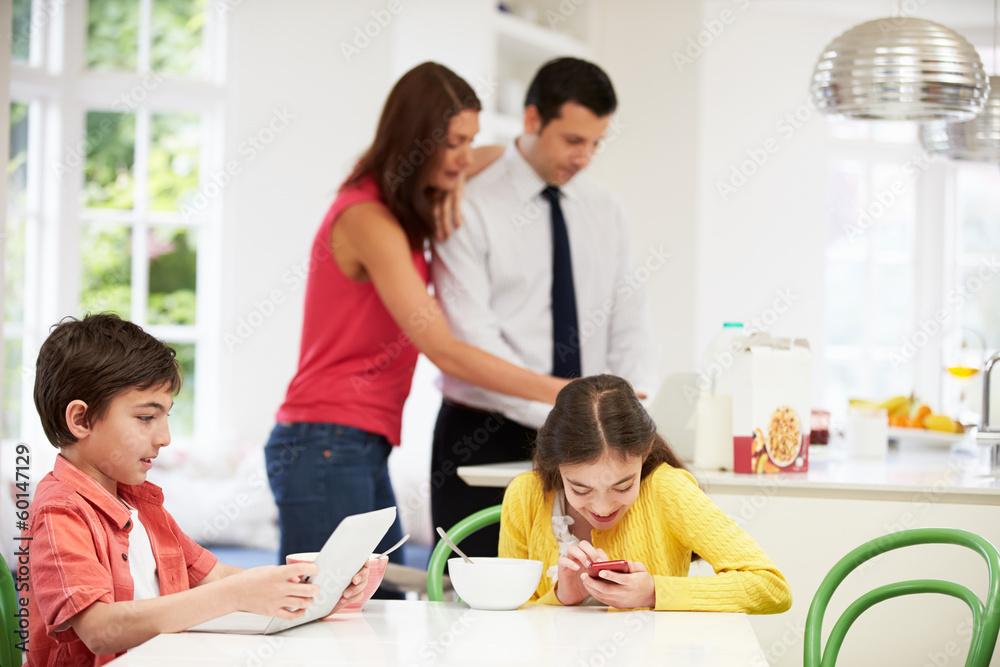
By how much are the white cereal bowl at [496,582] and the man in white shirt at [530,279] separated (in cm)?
83

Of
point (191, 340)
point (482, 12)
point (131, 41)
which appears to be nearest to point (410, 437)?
point (191, 340)

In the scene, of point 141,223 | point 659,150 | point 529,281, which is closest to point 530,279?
point 529,281

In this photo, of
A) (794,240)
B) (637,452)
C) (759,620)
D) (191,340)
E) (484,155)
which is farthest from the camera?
(794,240)

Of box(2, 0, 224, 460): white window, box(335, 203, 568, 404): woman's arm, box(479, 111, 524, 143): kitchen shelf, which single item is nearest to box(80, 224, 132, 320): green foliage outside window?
box(2, 0, 224, 460): white window

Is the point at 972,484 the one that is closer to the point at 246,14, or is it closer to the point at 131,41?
the point at 246,14

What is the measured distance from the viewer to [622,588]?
1.28 meters

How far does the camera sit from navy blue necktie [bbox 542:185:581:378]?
2.28 meters

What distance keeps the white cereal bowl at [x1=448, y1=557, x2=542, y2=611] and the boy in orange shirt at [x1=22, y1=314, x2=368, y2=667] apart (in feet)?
0.43

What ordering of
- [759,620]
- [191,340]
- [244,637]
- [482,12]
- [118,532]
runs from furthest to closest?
[191,340] < [482,12] < [759,620] < [118,532] < [244,637]

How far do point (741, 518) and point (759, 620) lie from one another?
0.64 ft

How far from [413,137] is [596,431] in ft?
2.83

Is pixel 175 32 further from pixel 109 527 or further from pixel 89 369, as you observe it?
pixel 109 527

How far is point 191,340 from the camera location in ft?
14.7

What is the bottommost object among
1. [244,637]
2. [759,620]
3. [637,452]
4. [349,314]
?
[759,620]
